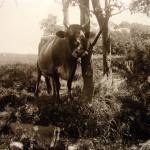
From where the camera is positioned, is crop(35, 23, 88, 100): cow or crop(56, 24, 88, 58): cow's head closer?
crop(56, 24, 88, 58): cow's head

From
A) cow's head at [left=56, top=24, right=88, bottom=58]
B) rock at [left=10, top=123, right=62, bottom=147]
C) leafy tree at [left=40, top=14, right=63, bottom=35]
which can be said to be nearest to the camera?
rock at [left=10, top=123, right=62, bottom=147]

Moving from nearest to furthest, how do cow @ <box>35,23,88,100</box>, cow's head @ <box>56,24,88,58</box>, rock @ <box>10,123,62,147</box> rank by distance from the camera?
rock @ <box>10,123,62,147</box> → cow's head @ <box>56,24,88,58</box> → cow @ <box>35,23,88,100</box>

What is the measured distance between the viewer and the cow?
941 centimetres

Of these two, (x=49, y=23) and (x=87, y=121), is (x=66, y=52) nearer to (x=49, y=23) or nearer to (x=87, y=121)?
(x=87, y=121)

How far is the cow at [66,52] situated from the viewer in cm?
941

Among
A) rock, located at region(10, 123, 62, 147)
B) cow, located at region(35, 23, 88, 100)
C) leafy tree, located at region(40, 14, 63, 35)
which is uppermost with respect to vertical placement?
leafy tree, located at region(40, 14, 63, 35)

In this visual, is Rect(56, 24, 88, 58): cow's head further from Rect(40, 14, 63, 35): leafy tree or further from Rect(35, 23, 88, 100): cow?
Rect(40, 14, 63, 35): leafy tree

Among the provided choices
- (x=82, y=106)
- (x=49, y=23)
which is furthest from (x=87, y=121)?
(x=49, y=23)

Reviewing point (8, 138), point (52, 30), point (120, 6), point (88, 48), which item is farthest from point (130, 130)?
point (52, 30)

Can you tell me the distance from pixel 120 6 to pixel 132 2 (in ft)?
3.61

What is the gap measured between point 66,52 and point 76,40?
0.74m

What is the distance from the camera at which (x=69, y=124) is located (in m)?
9.05

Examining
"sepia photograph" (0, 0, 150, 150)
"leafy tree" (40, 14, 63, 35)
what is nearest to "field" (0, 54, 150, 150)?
"sepia photograph" (0, 0, 150, 150)

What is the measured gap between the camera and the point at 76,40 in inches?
369
